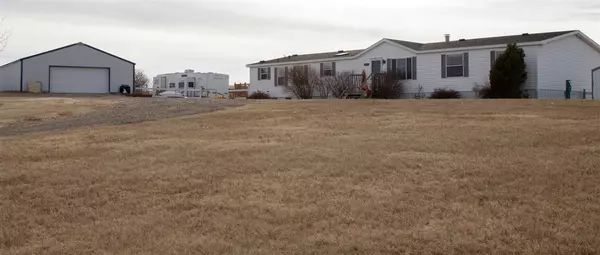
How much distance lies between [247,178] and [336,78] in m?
23.7

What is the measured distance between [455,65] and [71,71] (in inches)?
936

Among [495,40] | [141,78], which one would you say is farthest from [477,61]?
[141,78]

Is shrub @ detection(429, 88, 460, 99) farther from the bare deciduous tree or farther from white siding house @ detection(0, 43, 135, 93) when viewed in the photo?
the bare deciduous tree

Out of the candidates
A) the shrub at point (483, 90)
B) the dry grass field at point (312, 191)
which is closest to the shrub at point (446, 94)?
the shrub at point (483, 90)

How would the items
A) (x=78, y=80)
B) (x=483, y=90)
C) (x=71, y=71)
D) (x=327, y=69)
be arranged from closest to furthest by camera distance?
(x=483, y=90) → (x=327, y=69) → (x=71, y=71) → (x=78, y=80)

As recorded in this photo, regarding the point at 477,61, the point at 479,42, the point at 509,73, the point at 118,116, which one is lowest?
the point at 118,116

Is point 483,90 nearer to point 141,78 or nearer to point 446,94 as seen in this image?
point 446,94

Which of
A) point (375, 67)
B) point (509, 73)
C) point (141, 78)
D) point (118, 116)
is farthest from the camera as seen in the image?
point (141, 78)

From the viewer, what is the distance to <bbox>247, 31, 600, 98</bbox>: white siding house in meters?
26.2

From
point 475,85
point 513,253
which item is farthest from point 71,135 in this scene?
point 475,85

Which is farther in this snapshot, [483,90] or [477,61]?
[477,61]

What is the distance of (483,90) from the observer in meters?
26.3

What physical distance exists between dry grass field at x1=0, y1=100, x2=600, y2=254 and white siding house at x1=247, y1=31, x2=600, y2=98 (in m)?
14.4

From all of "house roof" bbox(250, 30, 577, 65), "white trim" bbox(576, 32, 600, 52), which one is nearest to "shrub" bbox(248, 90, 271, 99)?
"house roof" bbox(250, 30, 577, 65)
